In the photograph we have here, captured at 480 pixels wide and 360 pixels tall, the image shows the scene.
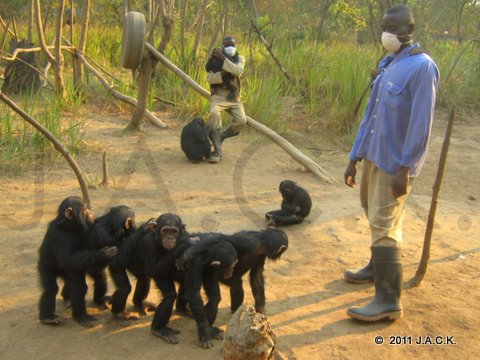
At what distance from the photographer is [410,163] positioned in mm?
4035

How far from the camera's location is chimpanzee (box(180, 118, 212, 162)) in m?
8.79

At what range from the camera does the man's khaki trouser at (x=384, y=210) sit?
426cm

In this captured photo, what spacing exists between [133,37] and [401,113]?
510 centimetres

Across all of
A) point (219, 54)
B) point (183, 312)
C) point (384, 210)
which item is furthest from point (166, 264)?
point (219, 54)

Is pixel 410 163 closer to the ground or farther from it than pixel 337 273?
farther from it

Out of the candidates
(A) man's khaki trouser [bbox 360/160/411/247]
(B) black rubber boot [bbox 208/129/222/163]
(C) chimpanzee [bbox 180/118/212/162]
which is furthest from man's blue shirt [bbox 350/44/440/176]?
(B) black rubber boot [bbox 208/129/222/163]

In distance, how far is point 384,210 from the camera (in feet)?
14.0

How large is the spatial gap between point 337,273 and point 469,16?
17108 mm

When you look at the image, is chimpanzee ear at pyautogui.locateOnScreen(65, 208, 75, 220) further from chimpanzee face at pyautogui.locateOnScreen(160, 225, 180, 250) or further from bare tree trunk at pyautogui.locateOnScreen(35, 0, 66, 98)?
bare tree trunk at pyautogui.locateOnScreen(35, 0, 66, 98)

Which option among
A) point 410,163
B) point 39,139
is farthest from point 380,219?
point 39,139

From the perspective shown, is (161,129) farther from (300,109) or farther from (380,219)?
(380,219)

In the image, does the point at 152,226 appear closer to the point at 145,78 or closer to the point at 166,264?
the point at 166,264

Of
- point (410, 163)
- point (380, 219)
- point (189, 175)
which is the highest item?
point (410, 163)

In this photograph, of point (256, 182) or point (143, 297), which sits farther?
point (256, 182)
